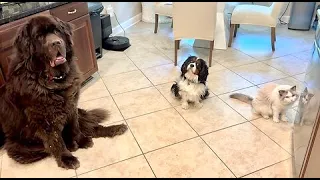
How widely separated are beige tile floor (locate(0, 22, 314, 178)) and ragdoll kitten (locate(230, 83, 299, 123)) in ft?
0.26

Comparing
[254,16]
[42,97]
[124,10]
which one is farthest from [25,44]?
[124,10]

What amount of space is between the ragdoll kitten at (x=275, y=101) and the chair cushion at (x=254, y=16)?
157 centimetres

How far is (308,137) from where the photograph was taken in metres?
1.40

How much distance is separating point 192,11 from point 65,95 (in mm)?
1776

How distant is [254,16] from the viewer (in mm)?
3445

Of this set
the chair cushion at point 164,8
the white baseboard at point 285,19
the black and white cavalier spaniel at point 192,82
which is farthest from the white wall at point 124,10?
the white baseboard at point 285,19

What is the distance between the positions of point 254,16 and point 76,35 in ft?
7.46

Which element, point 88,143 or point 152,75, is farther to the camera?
point 152,75

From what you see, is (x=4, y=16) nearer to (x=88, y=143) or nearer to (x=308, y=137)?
(x=88, y=143)

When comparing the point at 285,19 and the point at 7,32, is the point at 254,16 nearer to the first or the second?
the point at 285,19

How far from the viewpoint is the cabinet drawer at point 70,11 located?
2219 millimetres

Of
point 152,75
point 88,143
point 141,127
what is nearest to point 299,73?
point 152,75

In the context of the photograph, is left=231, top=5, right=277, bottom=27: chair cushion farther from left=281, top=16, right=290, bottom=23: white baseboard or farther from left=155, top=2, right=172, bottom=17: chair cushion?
left=281, top=16, right=290, bottom=23: white baseboard

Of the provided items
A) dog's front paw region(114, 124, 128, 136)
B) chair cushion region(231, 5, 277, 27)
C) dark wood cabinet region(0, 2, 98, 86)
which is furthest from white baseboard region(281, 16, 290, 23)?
dog's front paw region(114, 124, 128, 136)
